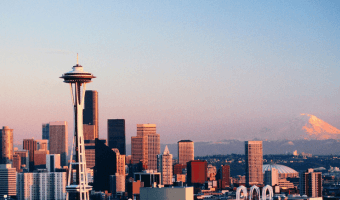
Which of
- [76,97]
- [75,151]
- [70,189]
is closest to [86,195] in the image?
[70,189]

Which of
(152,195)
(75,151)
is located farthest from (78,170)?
(152,195)

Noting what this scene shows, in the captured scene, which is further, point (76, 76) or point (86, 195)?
point (86, 195)

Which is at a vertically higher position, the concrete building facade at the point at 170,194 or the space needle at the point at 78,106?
the space needle at the point at 78,106

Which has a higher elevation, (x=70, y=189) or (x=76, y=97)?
(x=76, y=97)

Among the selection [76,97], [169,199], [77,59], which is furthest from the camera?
[77,59]

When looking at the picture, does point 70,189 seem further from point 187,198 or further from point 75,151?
point 187,198

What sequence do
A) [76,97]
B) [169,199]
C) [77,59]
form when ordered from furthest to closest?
1. [77,59]
2. [76,97]
3. [169,199]

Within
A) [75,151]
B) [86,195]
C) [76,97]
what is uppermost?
[76,97]

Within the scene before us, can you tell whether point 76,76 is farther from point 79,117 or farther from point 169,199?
point 169,199

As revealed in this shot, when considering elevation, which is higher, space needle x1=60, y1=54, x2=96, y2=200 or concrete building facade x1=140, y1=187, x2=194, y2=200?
space needle x1=60, y1=54, x2=96, y2=200
